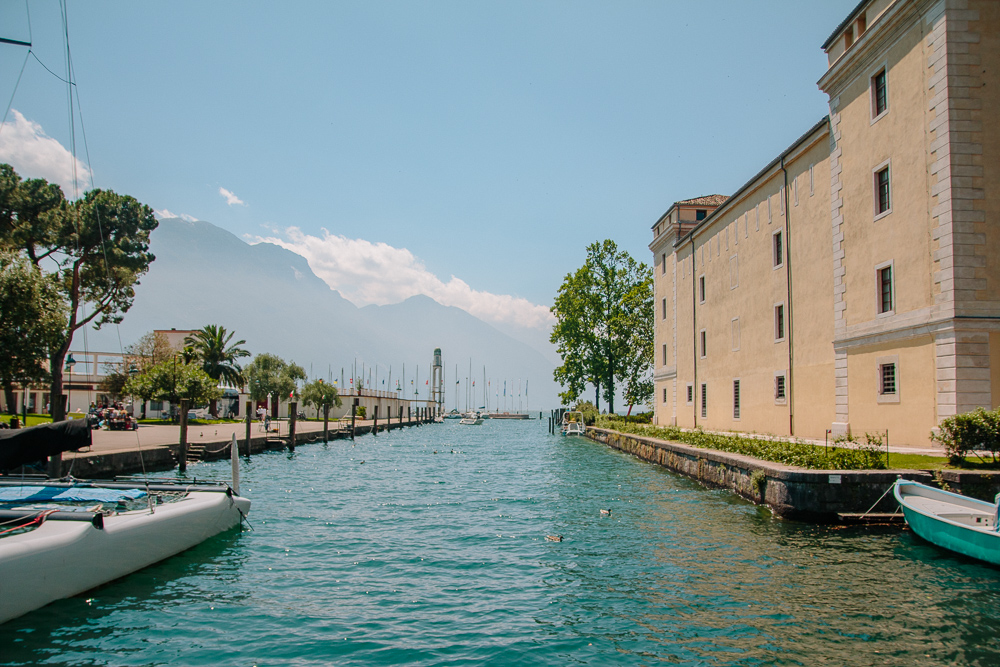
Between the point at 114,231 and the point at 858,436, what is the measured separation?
43630 mm

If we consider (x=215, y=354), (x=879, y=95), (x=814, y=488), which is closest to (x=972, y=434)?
(x=814, y=488)

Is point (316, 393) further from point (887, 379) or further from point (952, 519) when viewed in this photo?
point (952, 519)

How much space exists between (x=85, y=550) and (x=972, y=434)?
16.5 metres

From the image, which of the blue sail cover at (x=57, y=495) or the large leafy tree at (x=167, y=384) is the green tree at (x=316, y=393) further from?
the blue sail cover at (x=57, y=495)

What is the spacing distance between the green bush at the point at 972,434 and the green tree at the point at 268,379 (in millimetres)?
64774

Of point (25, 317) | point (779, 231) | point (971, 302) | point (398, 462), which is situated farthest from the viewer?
point (398, 462)

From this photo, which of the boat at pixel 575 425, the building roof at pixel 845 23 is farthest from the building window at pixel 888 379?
the boat at pixel 575 425

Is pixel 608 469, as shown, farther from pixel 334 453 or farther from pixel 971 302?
pixel 334 453

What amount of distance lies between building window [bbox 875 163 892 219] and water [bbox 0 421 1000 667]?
9802 mm

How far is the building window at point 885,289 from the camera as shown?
18.4 metres

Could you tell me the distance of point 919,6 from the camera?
17.3 m

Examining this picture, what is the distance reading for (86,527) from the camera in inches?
376

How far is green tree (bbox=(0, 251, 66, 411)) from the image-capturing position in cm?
2289

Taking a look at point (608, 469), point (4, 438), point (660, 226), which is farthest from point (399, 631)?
point (660, 226)
